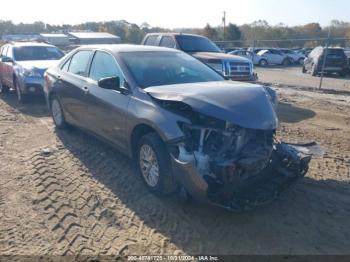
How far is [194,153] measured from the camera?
13.5 feet

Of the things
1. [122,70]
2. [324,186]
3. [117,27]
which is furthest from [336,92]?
[117,27]

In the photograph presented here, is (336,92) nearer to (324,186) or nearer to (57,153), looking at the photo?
(324,186)

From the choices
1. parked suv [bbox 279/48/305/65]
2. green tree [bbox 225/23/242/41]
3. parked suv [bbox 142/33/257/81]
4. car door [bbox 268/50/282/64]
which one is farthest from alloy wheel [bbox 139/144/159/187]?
green tree [bbox 225/23/242/41]

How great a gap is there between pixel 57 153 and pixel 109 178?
1.45 m

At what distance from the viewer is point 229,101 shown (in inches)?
169

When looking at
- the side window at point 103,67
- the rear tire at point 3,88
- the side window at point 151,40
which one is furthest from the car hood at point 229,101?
the rear tire at point 3,88

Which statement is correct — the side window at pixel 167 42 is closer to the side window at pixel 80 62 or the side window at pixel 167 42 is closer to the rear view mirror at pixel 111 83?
the side window at pixel 80 62

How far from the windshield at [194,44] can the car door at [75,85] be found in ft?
16.9

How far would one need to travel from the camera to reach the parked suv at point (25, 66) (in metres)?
10.3

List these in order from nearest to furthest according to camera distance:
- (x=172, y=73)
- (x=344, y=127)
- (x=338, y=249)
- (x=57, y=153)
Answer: (x=338, y=249) → (x=172, y=73) → (x=57, y=153) → (x=344, y=127)

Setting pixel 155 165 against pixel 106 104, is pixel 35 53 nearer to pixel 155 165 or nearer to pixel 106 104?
pixel 106 104

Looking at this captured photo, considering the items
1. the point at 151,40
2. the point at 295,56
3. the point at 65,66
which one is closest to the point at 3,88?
the point at 151,40

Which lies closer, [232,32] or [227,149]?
[227,149]

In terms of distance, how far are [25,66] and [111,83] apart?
6521 millimetres
